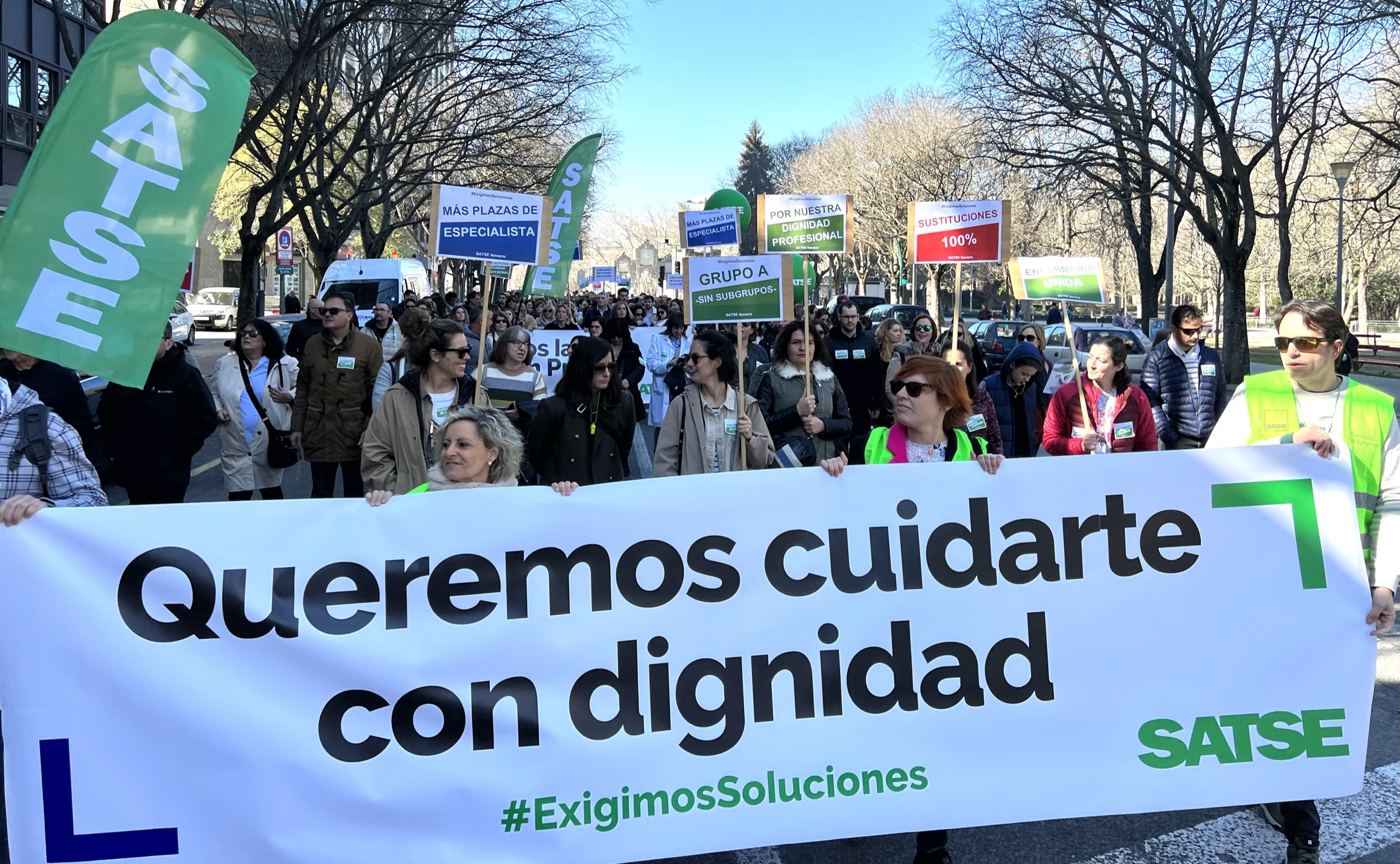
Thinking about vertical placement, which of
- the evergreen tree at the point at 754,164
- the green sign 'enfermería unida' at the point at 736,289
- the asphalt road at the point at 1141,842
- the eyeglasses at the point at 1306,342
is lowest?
the asphalt road at the point at 1141,842

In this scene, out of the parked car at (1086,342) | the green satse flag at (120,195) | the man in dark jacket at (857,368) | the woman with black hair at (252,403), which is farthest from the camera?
the parked car at (1086,342)

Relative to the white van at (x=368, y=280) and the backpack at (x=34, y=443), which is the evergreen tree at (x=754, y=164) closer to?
the white van at (x=368, y=280)

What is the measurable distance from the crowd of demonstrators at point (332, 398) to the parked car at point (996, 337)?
18.8m

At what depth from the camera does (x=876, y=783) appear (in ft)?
12.0

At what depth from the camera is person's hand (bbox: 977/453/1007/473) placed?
394 centimetres

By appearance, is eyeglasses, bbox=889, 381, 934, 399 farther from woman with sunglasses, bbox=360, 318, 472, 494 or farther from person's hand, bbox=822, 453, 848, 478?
woman with sunglasses, bbox=360, 318, 472, 494

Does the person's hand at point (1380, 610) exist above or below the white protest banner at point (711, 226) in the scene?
below

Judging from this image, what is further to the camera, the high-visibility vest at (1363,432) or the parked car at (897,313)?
the parked car at (897,313)

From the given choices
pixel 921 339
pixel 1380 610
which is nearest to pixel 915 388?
pixel 1380 610

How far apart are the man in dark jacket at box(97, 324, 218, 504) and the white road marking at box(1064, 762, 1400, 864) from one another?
507 cm

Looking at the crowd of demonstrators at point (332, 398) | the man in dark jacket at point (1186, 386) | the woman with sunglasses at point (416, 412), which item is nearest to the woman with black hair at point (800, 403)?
the woman with sunglasses at point (416, 412)

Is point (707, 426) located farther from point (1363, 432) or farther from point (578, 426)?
point (1363, 432)

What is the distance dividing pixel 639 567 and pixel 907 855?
139cm

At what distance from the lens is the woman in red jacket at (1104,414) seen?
6.40 meters
